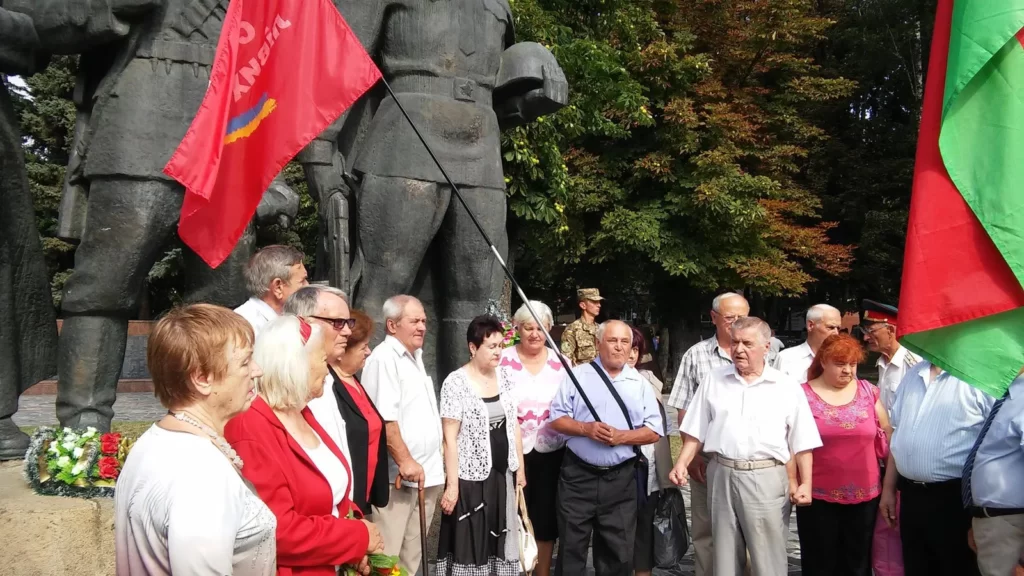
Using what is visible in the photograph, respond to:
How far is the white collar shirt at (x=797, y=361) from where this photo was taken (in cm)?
588

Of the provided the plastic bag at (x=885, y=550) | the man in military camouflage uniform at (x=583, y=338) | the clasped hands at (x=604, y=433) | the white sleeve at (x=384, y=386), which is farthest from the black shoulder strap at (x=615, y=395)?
the man in military camouflage uniform at (x=583, y=338)

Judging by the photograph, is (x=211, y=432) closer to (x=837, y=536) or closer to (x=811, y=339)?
(x=837, y=536)

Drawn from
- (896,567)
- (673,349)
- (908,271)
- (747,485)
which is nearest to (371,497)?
(747,485)

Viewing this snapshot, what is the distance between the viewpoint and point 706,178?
19.4 m

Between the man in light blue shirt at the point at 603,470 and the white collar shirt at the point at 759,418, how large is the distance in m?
0.42

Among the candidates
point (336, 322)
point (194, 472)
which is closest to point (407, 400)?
point (336, 322)

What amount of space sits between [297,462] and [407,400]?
1.84m

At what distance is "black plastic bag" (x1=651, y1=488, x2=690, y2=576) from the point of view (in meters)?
5.13

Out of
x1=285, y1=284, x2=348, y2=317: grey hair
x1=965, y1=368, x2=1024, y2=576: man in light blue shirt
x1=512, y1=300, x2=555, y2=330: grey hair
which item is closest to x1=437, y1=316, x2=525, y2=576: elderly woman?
x1=512, y1=300, x2=555, y2=330: grey hair

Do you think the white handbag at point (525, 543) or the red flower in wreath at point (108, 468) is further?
the white handbag at point (525, 543)

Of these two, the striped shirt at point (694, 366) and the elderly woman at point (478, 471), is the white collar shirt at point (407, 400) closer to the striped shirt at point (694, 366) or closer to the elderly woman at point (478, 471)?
the elderly woman at point (478, 471)

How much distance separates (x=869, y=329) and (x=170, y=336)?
5.02 meters

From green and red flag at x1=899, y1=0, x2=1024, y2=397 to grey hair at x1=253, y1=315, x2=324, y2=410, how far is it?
2.25 metres

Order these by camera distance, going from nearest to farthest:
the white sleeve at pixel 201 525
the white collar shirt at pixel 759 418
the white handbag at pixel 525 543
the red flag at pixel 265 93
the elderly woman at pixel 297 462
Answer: the white sleeve at pixel 201 525, the elderly woman at pixel 297 462, the red flag at pixel 265 93, the white collar shirt at pixel 759 418, the white handbag at pixel 525 543
